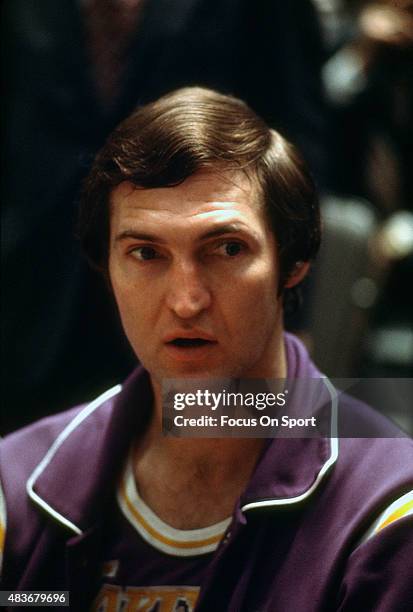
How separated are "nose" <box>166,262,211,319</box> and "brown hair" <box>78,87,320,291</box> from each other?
12 centimetres

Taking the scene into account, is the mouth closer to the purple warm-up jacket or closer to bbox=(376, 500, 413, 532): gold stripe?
the purple warm-up jacket

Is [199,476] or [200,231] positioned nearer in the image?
[200,231]

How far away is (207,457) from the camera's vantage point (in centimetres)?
133

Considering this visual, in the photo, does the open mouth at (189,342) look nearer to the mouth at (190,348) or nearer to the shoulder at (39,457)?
the mouth at (190,348)

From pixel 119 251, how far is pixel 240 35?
850mm

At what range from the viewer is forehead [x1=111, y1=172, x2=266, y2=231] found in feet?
3.98

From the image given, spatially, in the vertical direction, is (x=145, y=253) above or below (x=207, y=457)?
above

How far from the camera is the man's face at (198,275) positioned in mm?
1208

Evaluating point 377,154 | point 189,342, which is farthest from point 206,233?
point 377,154

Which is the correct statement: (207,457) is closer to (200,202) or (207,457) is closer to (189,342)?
(189,342)

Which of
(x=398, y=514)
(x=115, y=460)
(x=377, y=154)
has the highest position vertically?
(x=398, y=514)

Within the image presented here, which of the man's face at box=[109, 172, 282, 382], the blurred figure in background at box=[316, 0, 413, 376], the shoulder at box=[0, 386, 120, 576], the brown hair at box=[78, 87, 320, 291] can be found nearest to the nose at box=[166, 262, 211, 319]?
the man's face at box=[109, 172, 282, 382]

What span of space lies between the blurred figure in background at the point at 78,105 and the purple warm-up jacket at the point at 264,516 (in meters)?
0.42

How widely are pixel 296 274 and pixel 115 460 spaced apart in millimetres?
369
